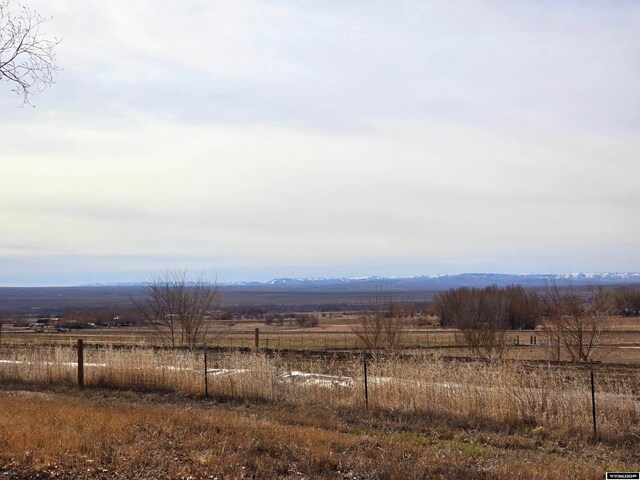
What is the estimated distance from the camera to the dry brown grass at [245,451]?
8539 mm

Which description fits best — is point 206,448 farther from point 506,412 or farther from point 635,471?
point 506,412

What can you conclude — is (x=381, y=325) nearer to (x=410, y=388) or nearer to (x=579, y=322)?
(x=579, y=322)

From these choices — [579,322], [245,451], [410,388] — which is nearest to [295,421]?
[410,388]

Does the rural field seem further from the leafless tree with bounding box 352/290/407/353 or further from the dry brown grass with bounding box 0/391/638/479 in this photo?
the leafless tree with bounding box 352/290/407/353

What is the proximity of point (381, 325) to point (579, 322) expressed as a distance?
9.44 m

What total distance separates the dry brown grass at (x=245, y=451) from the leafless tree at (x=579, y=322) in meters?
18.3

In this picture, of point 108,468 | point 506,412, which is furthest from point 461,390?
point 108,468

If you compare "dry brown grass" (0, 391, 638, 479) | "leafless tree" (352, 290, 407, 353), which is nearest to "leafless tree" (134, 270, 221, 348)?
"leafless tree" (352, 290, 407, 353)

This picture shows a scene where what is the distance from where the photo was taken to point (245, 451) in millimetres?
9484

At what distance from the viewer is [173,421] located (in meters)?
11.6

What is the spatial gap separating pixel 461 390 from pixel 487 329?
19695mm

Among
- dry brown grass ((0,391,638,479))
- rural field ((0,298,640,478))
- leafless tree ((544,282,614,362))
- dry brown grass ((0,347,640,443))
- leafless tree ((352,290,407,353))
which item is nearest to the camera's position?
dry brown grass ((0,391,638,479))

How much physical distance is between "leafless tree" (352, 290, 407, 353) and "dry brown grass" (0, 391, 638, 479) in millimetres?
18925

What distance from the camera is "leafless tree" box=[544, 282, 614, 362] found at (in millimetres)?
29859
